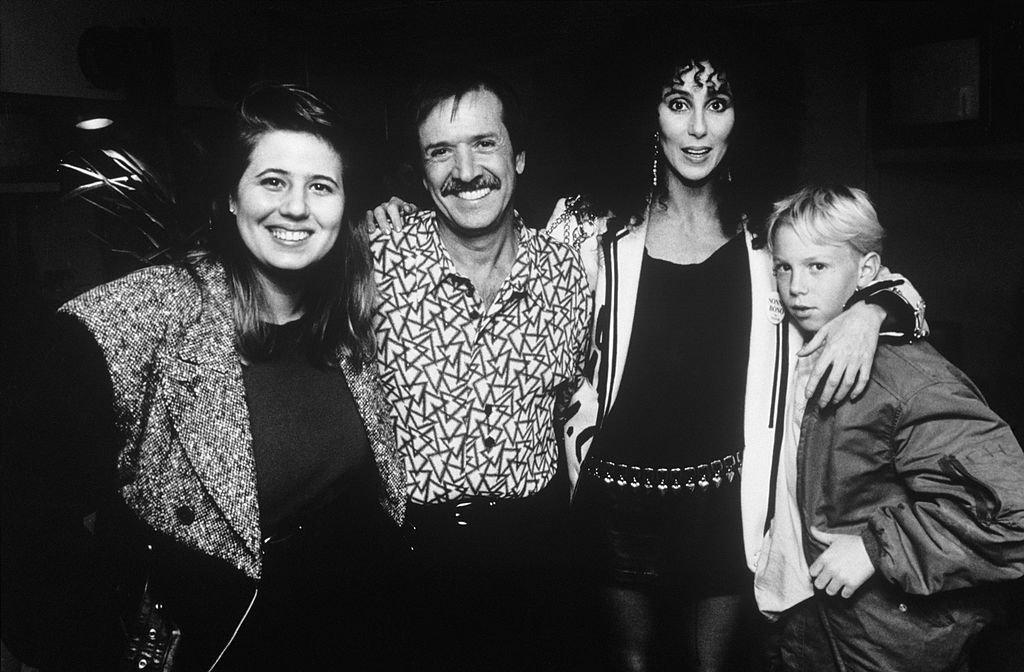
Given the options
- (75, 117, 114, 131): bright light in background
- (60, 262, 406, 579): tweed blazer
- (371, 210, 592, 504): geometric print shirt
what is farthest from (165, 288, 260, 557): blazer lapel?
(75, 117, 114, 131): bright light in background

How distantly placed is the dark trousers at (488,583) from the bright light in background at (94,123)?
845mm

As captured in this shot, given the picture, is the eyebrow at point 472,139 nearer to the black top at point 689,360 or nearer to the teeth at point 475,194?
the teeth at point 475,194

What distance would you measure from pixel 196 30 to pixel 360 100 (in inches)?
13.2

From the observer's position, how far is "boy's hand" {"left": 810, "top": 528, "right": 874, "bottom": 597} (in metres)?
1.18

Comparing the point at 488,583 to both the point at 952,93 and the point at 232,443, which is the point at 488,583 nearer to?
the point at 232,443

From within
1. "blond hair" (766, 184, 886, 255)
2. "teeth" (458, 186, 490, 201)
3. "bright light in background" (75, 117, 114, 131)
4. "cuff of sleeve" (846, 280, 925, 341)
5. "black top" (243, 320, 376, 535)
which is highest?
"bright light in background" (75, 117, 114, 131)

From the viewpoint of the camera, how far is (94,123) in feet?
4.30

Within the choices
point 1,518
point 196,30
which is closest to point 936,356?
point 1,518

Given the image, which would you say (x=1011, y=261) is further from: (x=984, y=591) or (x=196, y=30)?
(x=196, y=30)

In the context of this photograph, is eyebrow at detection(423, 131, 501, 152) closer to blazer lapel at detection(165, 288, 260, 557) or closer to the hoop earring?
the hoop earring

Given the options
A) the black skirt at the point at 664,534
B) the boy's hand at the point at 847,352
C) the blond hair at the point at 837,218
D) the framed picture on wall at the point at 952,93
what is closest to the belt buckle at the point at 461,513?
the black skirt at the point at 664,534

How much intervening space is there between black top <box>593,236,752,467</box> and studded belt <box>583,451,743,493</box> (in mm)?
12

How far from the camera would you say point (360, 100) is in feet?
5.13

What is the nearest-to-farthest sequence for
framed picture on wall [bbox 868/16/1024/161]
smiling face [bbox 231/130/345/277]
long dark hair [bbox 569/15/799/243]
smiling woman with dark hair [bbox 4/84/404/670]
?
smiling woman with dark hair [bbox 4/84/404/670]
smiling face [bbox 231/130/345/277]
framed picture on wall [bbox 868/16/1024/161]
long dark hair [bbox 569/15/799/243]
